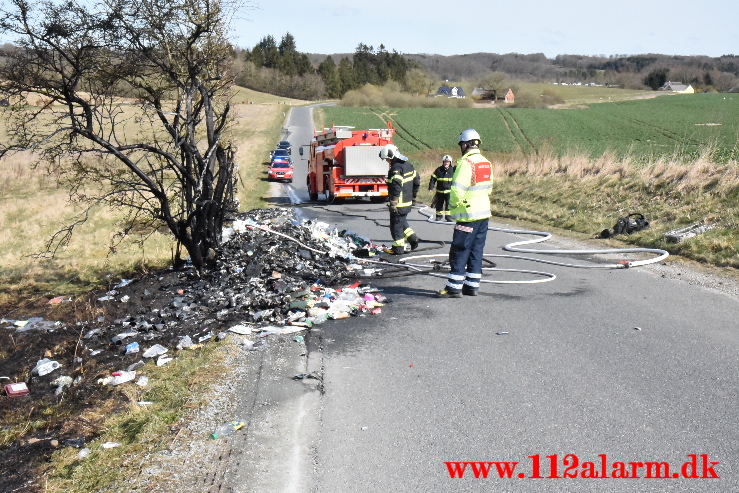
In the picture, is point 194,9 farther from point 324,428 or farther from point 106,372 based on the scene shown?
point 324,428

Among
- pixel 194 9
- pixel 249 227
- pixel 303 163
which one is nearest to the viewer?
pixel 194 9

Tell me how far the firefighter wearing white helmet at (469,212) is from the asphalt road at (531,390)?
1.01ft

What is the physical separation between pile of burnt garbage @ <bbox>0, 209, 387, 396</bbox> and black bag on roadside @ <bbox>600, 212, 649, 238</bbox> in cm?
488

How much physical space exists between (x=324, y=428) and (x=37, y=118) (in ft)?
21.6

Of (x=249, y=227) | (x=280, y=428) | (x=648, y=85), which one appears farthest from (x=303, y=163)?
(x=648, y=85)

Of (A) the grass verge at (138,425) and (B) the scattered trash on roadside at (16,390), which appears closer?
(A) the grass verge at (138,425)

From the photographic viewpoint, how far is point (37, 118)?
8.50 meters

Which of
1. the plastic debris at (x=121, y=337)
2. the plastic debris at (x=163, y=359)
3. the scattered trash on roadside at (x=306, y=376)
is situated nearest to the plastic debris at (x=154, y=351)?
the plastic debris at (x=163, y=359)

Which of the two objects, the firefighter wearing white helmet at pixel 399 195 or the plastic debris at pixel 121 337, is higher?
the firefighter wearing white helmet at pixel 399 195

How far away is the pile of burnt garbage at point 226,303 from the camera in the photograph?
22.8 feet

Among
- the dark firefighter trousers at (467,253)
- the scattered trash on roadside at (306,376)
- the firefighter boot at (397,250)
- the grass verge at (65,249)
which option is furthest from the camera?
the grass verge at (65,249)

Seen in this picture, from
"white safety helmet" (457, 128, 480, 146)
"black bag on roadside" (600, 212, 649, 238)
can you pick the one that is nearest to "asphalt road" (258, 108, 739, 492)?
"white safety helmet" (457, 128, 480, 146)

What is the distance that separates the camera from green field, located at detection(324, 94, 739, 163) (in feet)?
177

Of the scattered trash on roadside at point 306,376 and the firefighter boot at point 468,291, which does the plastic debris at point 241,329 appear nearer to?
the scattered trash on roadside at point 306,376
